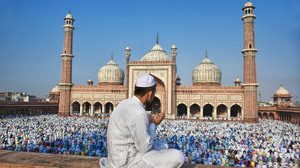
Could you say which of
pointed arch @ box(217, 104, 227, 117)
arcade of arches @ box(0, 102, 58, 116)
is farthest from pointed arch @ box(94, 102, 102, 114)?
pointed arch @ box(217, 104, 227, 117)

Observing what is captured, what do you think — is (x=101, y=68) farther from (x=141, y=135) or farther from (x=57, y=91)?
(x=141, y=135)

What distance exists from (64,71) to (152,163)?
91.7 feet

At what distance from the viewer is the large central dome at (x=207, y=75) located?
101 feet

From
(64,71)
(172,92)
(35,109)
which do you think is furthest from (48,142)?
(35,109)

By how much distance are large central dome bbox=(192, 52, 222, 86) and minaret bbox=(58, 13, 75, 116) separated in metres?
17.2

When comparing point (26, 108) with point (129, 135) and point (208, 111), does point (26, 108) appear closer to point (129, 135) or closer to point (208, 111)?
point (208, 111)

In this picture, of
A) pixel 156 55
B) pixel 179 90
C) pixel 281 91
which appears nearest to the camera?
pixel 179 90

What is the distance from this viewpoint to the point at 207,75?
31031 millimetres

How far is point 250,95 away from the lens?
2369cm

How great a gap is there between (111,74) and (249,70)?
1979 centimetres

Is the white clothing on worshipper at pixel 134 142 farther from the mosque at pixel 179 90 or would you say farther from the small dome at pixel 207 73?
the small dome at pixel 207 73

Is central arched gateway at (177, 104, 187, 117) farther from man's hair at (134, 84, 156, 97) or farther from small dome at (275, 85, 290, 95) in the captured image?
man's hair at (134, 84, 156, 97)

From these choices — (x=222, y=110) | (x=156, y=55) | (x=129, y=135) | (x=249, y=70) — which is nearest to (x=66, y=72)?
(x=156, y=55)

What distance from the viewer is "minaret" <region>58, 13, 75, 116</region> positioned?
2756 cm
